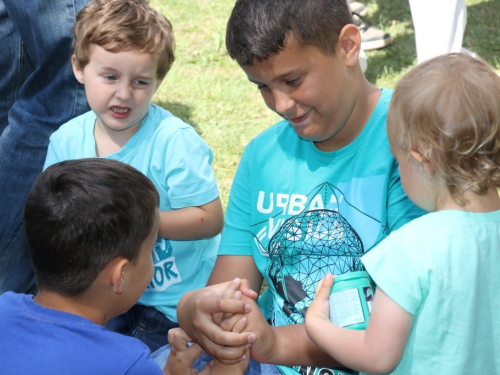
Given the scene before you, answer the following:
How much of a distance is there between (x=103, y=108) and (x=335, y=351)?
1401 mm

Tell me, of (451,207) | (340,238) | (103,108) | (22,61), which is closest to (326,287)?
(340,238)

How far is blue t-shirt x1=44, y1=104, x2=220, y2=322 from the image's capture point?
272 cm

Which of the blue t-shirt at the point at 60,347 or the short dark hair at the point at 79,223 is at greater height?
the short dark hair at the point at 79,223

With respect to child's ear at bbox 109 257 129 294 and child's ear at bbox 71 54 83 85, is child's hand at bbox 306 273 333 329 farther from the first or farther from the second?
child's ear at bbox 71 54 83 85

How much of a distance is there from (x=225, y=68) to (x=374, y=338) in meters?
4.55

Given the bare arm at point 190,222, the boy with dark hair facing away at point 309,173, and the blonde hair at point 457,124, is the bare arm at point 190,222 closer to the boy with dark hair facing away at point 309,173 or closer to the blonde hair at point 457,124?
the boy with dark hair facing away at point 309,173

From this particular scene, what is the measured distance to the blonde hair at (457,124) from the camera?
5.74 feet

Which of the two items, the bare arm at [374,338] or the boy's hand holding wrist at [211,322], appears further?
the boy's hand holding wrist at [211,322]

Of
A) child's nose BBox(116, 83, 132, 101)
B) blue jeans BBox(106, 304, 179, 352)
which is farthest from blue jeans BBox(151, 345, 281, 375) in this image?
child's nose BBox(116, 83, 132, 101)

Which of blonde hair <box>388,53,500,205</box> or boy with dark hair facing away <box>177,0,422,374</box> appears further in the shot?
boy with dark hair facing away <box>177,0,422,374</box>

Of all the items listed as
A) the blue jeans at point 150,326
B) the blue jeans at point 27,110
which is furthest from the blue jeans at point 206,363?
the blue jeans at point 27,110

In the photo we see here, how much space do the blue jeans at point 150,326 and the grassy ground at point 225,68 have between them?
59.3 inches

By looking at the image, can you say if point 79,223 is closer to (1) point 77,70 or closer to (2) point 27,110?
(1) point 77,70

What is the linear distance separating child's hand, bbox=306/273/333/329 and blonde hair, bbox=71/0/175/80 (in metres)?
1.22
